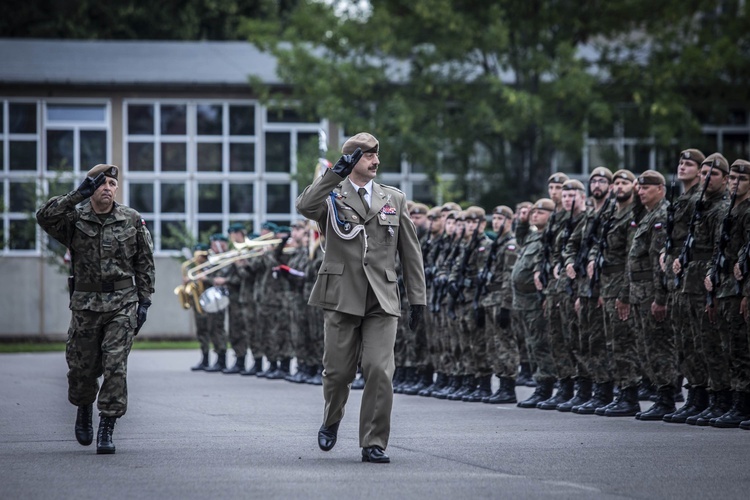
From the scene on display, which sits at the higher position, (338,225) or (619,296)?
(338,225)

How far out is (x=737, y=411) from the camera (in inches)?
456

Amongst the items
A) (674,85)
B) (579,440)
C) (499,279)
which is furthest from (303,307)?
(674,85)

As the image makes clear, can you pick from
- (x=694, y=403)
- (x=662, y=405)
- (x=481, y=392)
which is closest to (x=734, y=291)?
(x=694, y=403)

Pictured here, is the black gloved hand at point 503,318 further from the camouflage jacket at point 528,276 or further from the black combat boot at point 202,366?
the black combat boot at point 202,366

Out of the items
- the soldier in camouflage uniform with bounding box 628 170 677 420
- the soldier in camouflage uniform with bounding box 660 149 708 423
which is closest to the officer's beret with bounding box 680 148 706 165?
the soldier in camouflage uniform with bounding box 660 149 708 423

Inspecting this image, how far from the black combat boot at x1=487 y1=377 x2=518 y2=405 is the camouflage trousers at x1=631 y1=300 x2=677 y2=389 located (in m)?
2.58

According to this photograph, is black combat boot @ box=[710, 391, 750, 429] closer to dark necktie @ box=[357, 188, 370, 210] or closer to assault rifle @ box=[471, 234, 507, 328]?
dark necktie @ box=[357, 188, 370, 210]

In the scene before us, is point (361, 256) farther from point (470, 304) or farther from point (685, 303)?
point (470, 304)

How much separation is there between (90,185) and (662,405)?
541 centimetres

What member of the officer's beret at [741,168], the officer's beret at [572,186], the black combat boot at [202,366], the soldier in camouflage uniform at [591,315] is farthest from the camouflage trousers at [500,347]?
the black combat boot at [202,366]

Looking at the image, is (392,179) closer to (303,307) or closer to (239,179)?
(239,179)

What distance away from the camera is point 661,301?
12461 millimetres

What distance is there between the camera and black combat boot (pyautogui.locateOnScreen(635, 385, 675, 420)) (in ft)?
40.7

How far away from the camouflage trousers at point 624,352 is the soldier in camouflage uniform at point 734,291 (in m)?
1.41
